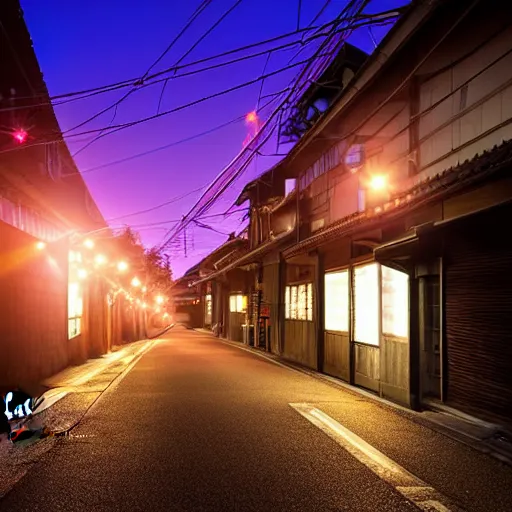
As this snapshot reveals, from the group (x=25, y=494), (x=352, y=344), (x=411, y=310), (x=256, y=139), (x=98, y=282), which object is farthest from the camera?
(x=98, y=282)

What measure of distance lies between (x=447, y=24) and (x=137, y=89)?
6.33 meters

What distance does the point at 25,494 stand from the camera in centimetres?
518

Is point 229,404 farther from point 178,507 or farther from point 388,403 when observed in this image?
point 178,507

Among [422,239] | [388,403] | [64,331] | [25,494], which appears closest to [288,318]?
[64,331]

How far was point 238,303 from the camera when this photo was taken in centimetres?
3669

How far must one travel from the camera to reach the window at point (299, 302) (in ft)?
63.3

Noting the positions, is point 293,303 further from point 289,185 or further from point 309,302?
point 289,185

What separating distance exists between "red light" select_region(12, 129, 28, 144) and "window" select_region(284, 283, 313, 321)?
11.2m

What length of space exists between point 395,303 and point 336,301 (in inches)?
172

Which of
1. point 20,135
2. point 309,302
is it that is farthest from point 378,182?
point 20,135

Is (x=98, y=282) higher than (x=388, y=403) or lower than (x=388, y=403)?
higher

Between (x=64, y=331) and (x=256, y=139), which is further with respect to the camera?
(x=64, y=331)

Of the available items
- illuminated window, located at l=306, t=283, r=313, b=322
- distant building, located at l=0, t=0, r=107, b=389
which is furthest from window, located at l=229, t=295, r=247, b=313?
distant building, located at l=0, t=0, r=107, b=389

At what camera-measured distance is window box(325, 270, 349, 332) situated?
15203mm
